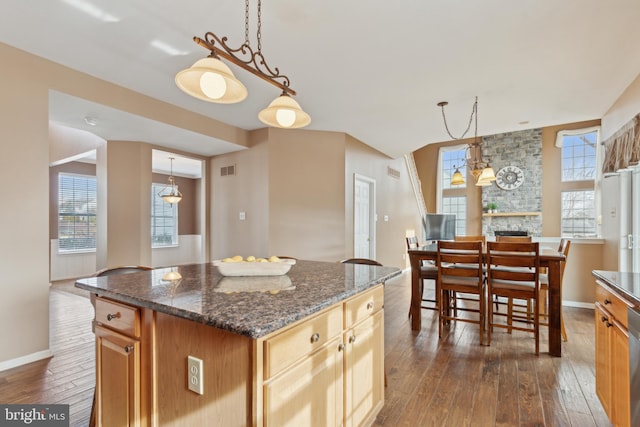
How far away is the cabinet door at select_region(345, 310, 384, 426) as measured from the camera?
1451 mm

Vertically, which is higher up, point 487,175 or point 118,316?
point 487,175

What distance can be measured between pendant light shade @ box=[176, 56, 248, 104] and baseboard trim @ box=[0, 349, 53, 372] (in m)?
2.76

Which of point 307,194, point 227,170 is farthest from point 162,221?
point 307,194

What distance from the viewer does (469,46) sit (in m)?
2.57

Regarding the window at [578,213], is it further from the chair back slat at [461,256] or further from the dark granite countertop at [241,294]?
the dark granite countertop at [241,294]

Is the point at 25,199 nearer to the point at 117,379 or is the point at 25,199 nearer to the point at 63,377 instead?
the point at 63,377

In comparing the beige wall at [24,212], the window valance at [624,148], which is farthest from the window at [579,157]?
the beige wall at [24,212]

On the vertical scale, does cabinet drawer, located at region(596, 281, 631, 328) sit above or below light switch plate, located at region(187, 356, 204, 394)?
above

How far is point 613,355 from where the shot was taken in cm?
159

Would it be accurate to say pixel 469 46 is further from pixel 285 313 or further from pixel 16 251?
pixel 16 251

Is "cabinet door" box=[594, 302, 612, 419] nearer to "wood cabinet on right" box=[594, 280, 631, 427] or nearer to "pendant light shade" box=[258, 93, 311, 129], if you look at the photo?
"wood cabinet on right" box=[594, 280, 631, 427]

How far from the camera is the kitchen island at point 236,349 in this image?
3.22 feet

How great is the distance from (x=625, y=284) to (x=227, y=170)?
4954 millimetres

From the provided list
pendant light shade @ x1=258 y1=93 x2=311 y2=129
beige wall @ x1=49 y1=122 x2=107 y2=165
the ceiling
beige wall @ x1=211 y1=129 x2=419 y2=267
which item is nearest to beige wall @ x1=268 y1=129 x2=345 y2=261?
beige wall @ x1=211 y1=129 x2=419 y2=267
